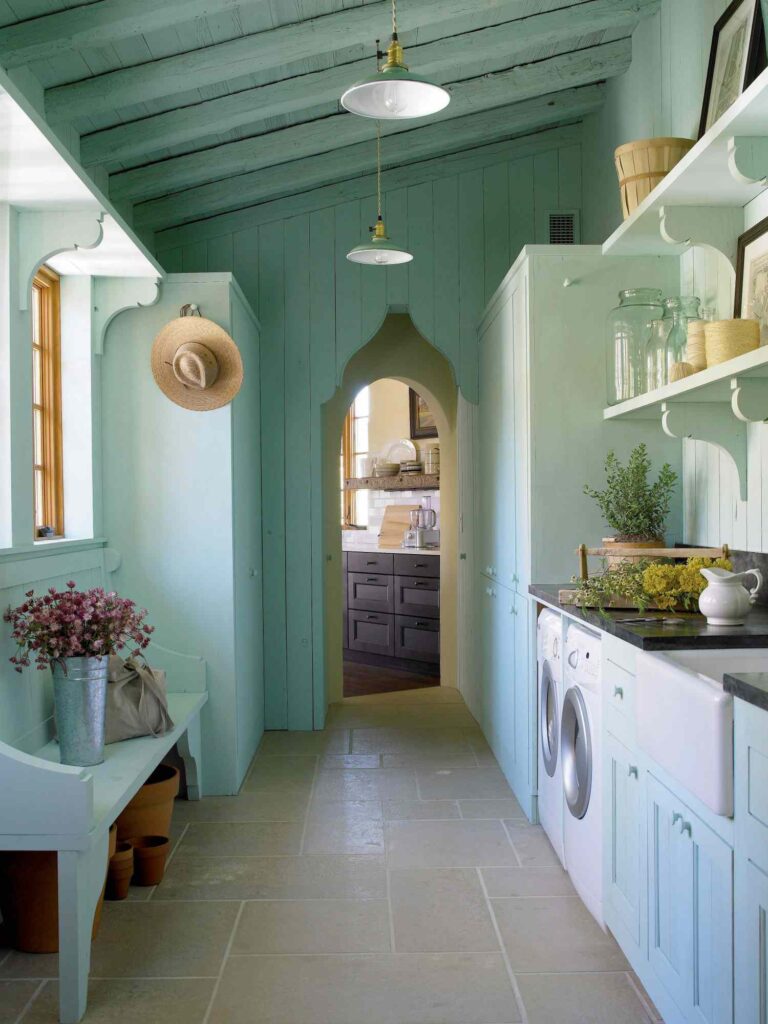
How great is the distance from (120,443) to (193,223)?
67.6 inches

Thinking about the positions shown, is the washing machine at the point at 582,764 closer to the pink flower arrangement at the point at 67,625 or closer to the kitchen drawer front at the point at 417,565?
the pink flower arrangement at the point at 67,625

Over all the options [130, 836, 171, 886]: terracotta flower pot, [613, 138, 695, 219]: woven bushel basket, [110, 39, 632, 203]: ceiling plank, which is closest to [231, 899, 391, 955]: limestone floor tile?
[130, 836, 171, 886]: terracotta flower pot

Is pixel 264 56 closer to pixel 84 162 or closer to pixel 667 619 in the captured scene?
pixel 84 162

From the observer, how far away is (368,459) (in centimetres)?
866

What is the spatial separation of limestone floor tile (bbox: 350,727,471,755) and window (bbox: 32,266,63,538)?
77.3 inches

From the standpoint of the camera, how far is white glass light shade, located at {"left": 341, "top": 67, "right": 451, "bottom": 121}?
2711 mm

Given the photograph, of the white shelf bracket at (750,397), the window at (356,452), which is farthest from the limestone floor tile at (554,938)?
the window at (356,452)

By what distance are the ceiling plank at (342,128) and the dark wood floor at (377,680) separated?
3.60 m

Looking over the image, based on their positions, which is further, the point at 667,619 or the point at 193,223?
the point at 193,223

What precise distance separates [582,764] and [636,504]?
3.41ft

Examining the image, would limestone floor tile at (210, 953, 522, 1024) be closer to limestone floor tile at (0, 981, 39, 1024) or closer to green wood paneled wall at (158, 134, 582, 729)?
limestone floor tile at (0, 981, 39, 1024)

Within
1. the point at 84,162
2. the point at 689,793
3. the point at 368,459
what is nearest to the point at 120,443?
the point at 84,162

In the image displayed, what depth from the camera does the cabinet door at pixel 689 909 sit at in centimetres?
173

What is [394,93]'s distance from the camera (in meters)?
2.79
